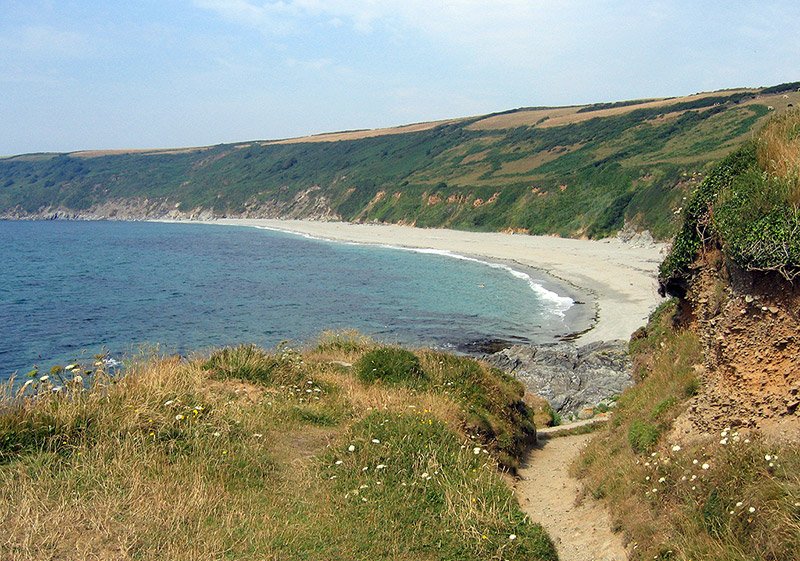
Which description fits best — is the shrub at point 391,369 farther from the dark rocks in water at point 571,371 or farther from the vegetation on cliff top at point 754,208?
the dark rocks in water at point 571,371

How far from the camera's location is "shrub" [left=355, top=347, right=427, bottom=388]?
1027 cm

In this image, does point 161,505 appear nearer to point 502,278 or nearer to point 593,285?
point 593,285

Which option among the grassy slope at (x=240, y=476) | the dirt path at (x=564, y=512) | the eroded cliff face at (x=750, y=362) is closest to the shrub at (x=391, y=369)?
the grassy slope at (x=240, y=476)

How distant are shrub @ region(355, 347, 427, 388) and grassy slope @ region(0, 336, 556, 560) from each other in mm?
1157

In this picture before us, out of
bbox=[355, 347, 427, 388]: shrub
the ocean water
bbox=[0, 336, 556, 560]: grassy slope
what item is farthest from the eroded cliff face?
the ocean water

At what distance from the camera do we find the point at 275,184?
142m

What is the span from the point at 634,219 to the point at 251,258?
36.8 metres

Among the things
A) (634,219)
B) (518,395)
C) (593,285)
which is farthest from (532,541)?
(634,219)

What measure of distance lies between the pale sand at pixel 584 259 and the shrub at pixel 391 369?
4.42 meters

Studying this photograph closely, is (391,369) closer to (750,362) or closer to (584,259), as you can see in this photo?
(750,362)

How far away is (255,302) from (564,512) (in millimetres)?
31623

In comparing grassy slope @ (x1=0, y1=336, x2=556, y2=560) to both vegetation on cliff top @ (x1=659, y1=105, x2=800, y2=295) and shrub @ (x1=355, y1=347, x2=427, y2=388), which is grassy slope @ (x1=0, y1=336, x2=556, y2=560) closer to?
shrub @ (x1=355, y1=347, x2=427, y2=388)

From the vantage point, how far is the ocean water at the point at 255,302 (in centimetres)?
2733

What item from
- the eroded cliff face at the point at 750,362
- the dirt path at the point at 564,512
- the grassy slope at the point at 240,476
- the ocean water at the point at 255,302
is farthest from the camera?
the ocean water at the point at 255,302
